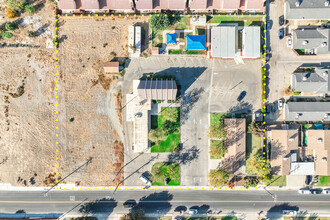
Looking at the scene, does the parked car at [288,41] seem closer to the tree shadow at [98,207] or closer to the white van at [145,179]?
the white van at [145,179]

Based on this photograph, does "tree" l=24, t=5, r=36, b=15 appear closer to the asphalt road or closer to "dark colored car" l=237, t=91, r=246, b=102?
the asphalt road

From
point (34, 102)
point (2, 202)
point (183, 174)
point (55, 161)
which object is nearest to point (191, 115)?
point (183, 174)

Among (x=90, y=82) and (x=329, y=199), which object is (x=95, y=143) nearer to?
(x=90, y=82)

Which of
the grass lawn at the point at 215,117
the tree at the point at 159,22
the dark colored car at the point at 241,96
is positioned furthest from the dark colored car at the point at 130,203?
the tree at the point at 159,22

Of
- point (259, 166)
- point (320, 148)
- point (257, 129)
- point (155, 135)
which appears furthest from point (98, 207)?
point (320, 148)

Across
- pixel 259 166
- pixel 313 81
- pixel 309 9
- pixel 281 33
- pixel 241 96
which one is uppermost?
pixel 309 9

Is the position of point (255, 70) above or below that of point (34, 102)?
above

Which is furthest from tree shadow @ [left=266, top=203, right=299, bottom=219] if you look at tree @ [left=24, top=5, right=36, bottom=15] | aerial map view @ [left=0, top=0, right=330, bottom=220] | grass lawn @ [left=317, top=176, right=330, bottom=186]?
tree @ [left=24, top=5, right=36, bottom=15]

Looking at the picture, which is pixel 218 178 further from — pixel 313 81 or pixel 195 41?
pixel 195 41
